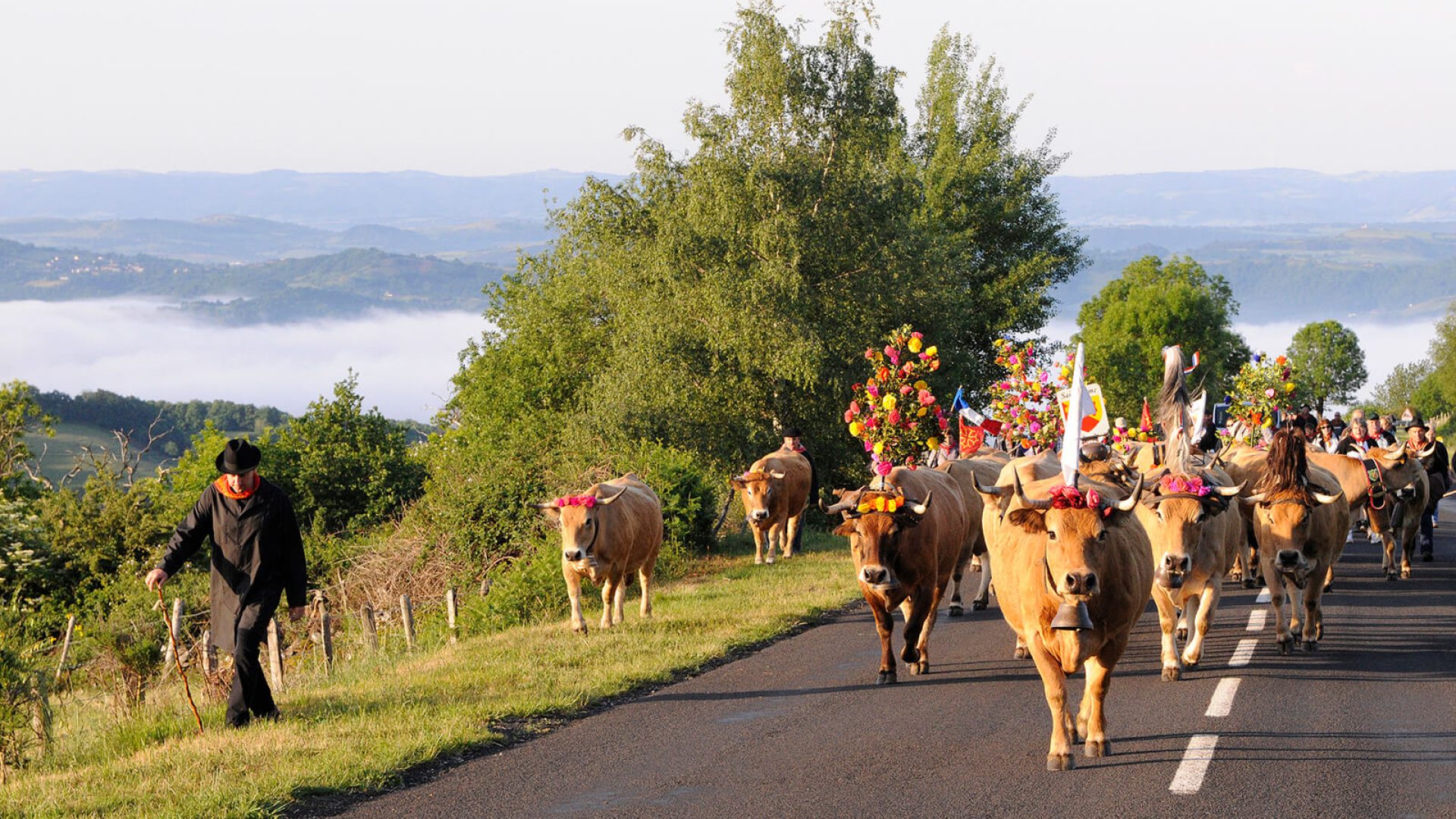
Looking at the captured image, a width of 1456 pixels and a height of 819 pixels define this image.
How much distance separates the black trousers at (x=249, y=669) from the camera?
33.6 ft

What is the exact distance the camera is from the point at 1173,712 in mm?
9992

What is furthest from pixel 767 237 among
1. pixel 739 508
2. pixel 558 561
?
pixel 558 561

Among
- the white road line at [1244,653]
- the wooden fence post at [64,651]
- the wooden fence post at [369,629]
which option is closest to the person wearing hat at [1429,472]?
the white road line at [1244,653]

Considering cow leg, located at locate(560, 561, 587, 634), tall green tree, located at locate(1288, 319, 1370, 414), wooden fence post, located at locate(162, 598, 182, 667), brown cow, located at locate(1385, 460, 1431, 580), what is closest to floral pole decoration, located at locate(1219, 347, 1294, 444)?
brown cow, located at locate(1385, 460, 1431, 580)

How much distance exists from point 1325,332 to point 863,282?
4840 inches

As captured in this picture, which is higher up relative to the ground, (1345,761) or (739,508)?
(1345,761)

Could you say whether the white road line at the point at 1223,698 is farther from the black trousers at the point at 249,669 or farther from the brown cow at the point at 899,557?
the black trousers at the point at 249,669

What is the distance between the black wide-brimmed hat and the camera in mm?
10281

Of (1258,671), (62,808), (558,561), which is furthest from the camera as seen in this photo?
(558,561)

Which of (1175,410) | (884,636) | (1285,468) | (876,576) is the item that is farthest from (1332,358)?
(876,576)

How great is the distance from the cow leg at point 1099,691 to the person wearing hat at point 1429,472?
538 inches


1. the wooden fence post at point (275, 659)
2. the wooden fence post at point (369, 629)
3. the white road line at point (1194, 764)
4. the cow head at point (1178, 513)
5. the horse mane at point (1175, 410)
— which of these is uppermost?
the horse mane at point (1175, 410)

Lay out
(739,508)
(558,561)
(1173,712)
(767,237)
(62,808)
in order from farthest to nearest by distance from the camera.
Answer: (767,237), (739,508), (558,561), (1173,712), (62,808)

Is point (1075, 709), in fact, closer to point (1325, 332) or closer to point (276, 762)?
point (276, 762)
